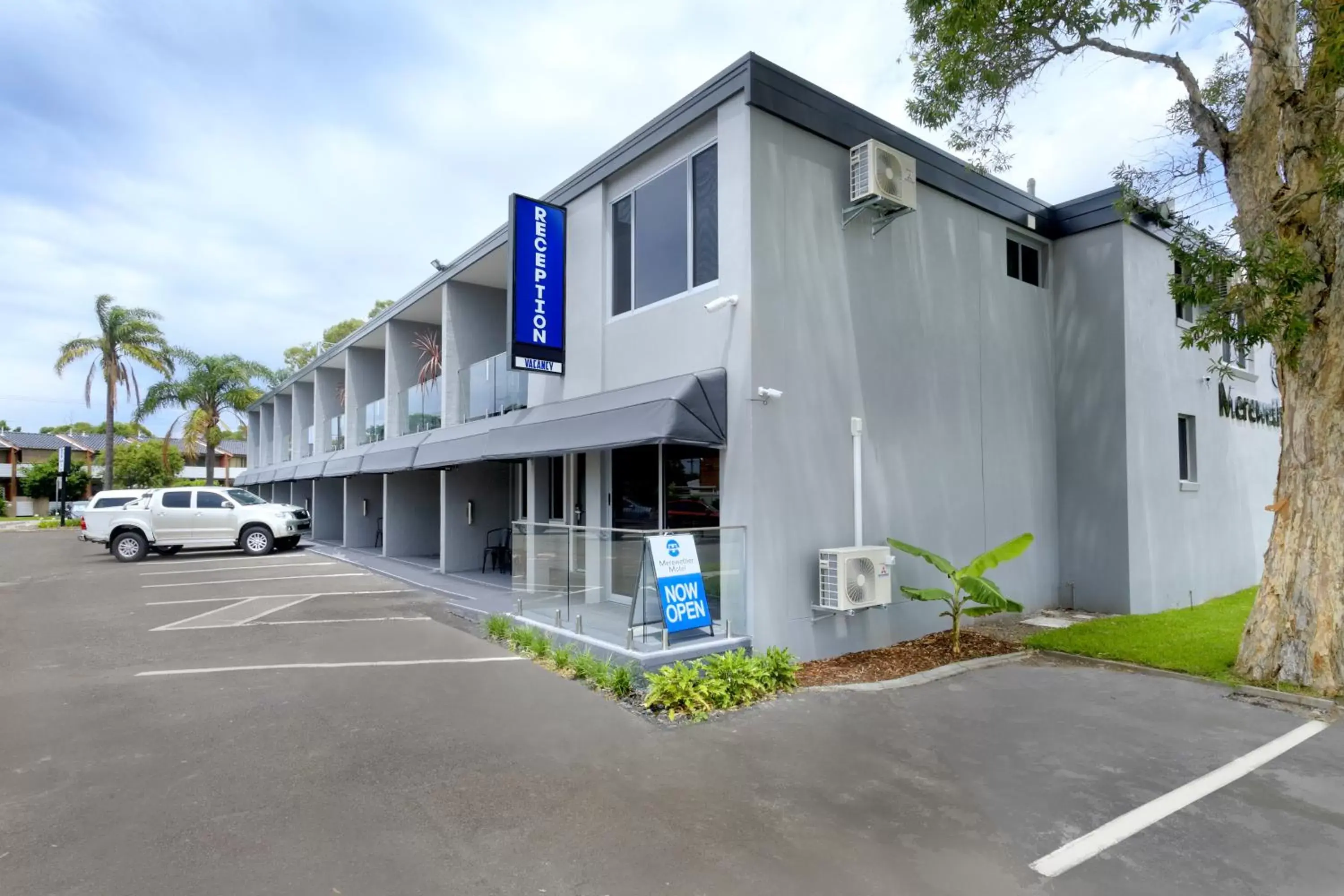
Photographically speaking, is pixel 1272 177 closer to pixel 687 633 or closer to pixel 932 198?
pixel 932 198

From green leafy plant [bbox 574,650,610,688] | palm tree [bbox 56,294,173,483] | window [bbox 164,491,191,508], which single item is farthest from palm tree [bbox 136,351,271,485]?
green leafy plant [bbox 574,650,610,688]

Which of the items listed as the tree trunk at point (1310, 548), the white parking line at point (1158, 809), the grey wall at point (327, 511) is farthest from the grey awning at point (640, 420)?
the grey wall at point (327, 511)

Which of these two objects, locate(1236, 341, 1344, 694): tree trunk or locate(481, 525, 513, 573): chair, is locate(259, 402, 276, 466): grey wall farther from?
locate(1236, 341, 1344, 694): tree trunk

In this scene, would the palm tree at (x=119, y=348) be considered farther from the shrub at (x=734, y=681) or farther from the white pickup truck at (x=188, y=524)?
the shrub at (x=734, y=681)

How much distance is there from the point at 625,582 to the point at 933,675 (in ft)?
10.8

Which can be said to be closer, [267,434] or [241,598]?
[241,598]

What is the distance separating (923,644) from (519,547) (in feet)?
17.1

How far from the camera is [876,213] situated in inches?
327

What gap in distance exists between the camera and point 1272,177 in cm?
686

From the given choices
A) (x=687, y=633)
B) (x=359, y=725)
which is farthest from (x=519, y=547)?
(x=359, y=725)

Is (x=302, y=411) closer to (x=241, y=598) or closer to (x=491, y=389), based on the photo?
(x=241, y=598)

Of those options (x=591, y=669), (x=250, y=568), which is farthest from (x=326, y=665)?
(x=250, y=568)

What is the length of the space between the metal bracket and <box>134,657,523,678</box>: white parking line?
6.18 m

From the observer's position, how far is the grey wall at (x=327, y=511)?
2306 cm
